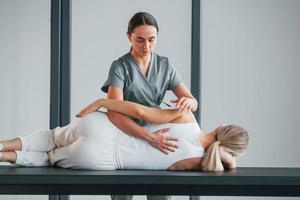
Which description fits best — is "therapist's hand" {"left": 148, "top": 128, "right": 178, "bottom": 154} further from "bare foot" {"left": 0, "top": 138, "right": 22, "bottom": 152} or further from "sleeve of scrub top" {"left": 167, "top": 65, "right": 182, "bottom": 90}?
"bare foot" {"left": 0, "top": 138, "right": 22, "bottom": 152}

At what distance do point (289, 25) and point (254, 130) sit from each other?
0.78 m

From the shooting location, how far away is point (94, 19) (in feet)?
13.7

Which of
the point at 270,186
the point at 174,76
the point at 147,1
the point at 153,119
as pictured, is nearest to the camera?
the point at 270,186

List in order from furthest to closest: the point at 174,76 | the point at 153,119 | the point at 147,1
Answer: the point at 147,1 < the point at 174,76 < the point at 153,119

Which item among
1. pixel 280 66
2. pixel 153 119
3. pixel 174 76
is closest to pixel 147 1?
pixel 280 66

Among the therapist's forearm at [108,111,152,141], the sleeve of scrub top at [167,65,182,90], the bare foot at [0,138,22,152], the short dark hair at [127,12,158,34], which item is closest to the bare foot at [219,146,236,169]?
the therapist's forearm at [108,111,152,141]

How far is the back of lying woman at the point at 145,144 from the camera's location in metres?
2.56

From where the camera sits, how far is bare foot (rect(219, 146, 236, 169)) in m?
2.59

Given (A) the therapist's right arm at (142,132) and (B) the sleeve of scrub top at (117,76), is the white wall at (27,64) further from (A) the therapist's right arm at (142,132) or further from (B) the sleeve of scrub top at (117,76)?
(A) the therapist's right arm at (142,132)

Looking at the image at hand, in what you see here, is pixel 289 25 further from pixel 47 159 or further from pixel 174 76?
pixel 47 159

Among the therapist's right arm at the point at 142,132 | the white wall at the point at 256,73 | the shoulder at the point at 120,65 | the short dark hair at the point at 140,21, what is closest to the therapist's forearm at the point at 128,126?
the therapist's right arm at the point at 142,132

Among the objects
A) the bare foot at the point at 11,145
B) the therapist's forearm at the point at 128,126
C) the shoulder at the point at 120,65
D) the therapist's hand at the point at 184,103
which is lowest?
the bare foot at the point at 11,145

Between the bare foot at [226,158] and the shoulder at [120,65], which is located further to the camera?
the shoulder at [120,65]

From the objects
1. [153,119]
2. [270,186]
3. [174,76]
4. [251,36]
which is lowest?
[270,186]
